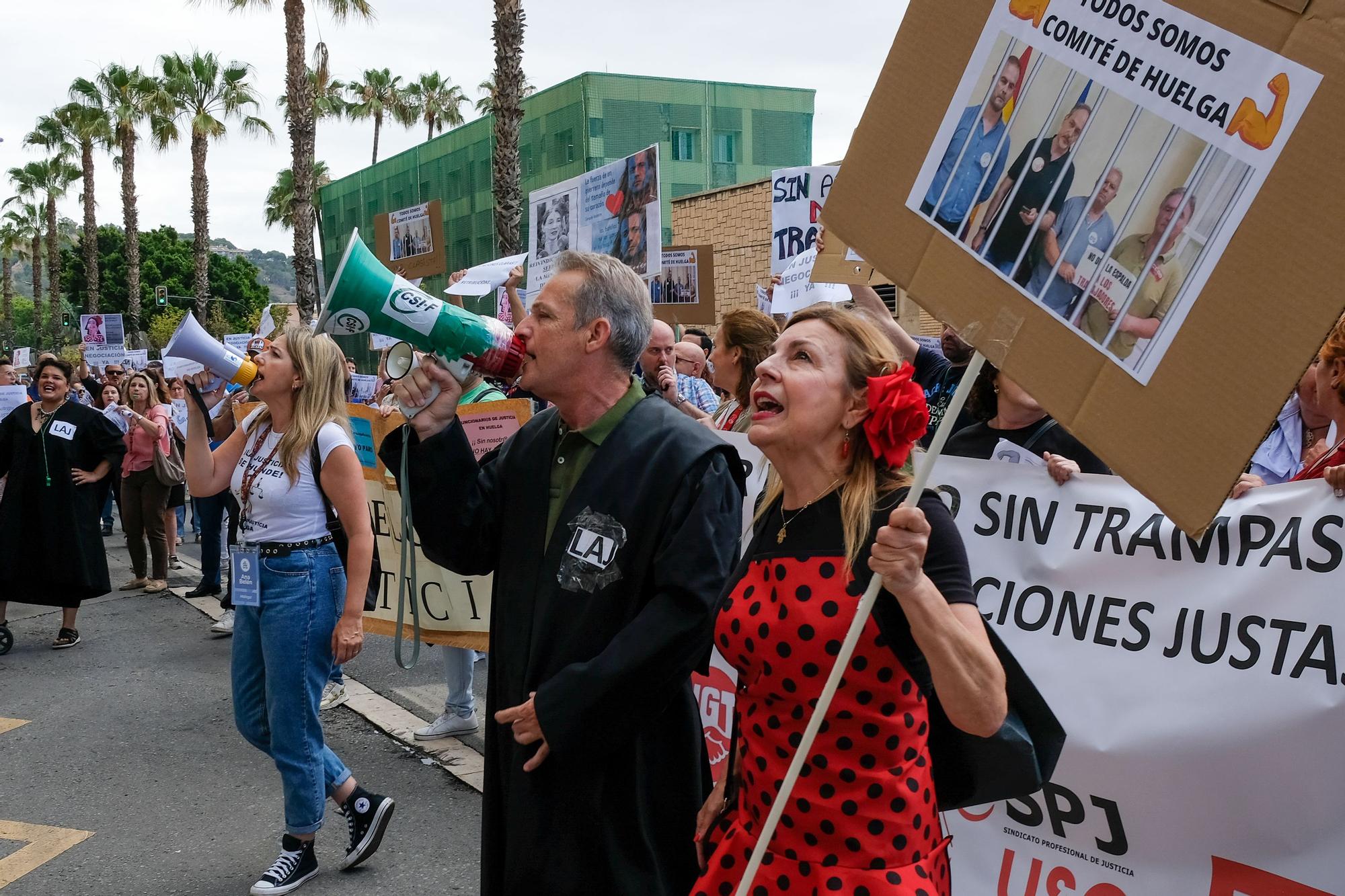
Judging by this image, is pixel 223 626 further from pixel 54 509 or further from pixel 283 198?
pixel 283 198

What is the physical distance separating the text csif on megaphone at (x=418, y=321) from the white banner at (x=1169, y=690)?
168 centimetres

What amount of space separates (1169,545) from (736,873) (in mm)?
1630

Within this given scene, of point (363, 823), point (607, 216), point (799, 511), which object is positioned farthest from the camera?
point (607, 216)

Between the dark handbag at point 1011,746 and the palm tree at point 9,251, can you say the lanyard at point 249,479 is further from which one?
the palm tree at point 9,251

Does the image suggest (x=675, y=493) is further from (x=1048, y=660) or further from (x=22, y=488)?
(x=22, y=488)

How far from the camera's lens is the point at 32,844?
4.66 metres

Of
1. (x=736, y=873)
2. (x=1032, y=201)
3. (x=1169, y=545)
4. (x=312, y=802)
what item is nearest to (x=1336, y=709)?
(x=1169, y=545)

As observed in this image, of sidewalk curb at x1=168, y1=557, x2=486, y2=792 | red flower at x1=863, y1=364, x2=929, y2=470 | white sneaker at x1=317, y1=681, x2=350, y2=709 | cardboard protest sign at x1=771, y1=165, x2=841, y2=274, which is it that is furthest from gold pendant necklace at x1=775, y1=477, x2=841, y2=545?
cardboard protest sign at x1=771, y1=165, x2=841, y2=274

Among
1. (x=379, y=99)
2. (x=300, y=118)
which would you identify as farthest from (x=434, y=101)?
(x=300, y=118)

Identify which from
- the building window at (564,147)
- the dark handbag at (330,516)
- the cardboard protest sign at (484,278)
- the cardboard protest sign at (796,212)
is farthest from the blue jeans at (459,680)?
the building window at (564,147)

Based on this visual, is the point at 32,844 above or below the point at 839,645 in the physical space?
below

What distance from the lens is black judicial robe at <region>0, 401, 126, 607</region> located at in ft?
27.1

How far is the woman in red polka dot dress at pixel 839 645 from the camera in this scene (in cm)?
190

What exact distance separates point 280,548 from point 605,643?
1889 mm
